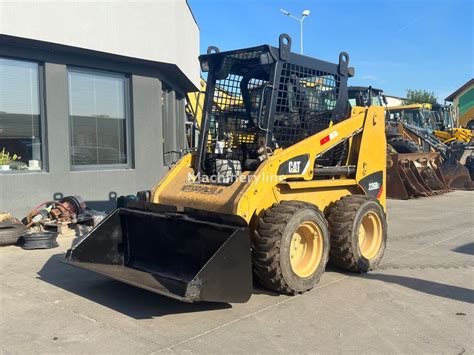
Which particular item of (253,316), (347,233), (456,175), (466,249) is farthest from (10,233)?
(456,175)

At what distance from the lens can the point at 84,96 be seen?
9453mm

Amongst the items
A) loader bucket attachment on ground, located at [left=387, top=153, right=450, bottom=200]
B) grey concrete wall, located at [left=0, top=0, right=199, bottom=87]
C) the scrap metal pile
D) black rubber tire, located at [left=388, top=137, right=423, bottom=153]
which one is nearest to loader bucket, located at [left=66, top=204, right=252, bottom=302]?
the scrap metal pile

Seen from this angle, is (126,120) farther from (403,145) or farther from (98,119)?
(403,145)

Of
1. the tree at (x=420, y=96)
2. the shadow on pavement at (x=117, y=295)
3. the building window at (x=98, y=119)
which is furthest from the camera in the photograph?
the tree at (x=420, y=96)

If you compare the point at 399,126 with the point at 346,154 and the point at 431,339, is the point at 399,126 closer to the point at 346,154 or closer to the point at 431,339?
the point at 346,154

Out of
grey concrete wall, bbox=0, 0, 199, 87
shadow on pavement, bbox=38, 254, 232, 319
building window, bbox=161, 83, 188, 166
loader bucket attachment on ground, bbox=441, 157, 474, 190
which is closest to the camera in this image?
shadow on pavement, bbox=38, 254, 232, 319

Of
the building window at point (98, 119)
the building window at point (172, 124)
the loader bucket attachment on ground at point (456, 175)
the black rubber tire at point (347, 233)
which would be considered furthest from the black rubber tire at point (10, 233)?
the loader bucket attachment on ground at point (456, 175)

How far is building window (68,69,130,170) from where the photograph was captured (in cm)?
930

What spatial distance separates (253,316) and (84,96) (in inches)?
264

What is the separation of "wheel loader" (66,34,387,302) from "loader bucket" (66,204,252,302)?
0.01 metres

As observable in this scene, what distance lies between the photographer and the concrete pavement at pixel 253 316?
376 cm

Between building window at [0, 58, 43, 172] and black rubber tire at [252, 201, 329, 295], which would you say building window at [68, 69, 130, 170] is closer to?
building window at [0, 58, 43, 172]

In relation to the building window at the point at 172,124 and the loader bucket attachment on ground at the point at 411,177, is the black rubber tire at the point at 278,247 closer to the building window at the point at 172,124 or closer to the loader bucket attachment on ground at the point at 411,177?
the building window at the point at 172,124

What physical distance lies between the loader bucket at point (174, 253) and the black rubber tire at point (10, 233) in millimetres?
2643
